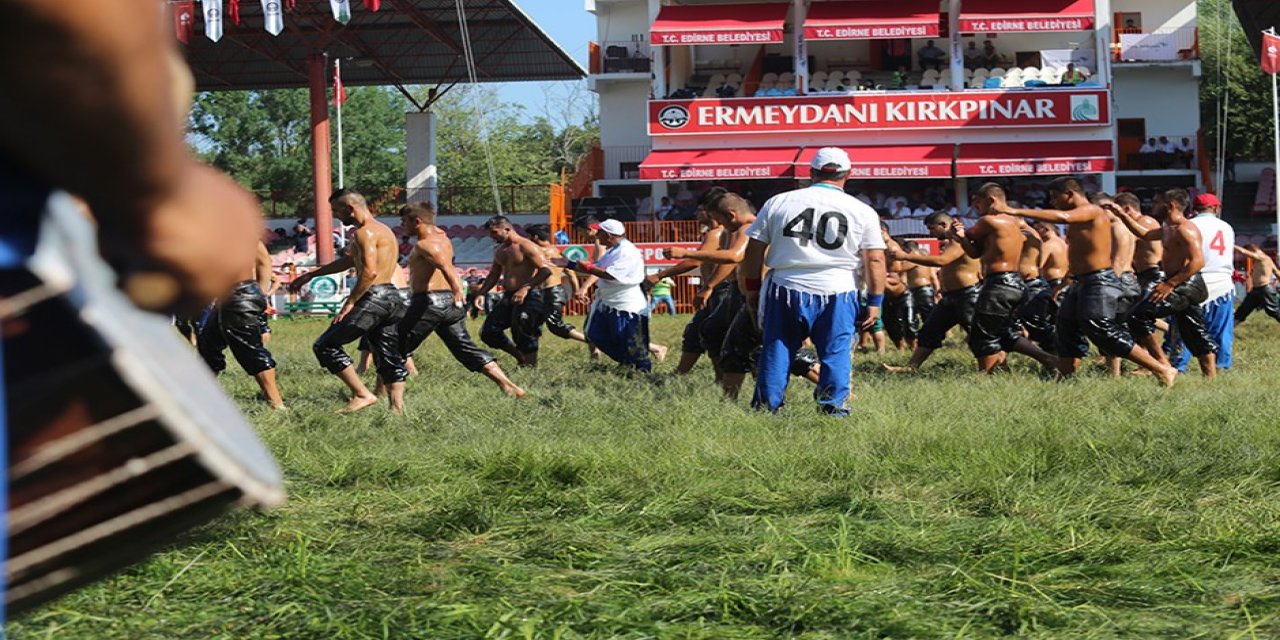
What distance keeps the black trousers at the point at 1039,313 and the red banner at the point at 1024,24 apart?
25.1 meters

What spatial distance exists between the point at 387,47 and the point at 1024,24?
18.5m

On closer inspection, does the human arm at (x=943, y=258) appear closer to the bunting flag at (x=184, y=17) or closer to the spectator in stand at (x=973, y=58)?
the bunting flag at (x=184, y=17)

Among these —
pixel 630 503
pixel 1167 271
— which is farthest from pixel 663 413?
pixel 1167 271

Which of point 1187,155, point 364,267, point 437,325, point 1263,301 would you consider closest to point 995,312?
point 437,325

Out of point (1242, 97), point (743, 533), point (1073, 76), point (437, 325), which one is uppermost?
point (1242, 97)

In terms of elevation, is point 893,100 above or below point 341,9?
below

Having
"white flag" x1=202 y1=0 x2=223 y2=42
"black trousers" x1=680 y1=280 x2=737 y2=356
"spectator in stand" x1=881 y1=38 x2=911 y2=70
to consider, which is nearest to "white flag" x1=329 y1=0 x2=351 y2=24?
"white flag" x1=202 y1=0 x2=223 y2=42

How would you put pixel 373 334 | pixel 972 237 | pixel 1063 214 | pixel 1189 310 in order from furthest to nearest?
1. pixel 972 237
2. pixel 1189 310
3. pixel 1063 214
4. pixel 373 334

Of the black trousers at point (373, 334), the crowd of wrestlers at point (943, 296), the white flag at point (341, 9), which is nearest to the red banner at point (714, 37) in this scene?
the white flag at point (341, 9)

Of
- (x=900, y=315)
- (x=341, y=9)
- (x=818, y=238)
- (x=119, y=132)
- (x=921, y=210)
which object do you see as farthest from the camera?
(x=921, y=210)

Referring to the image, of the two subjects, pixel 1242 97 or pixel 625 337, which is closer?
pixel 625 337

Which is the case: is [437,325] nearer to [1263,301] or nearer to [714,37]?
[1263,301]

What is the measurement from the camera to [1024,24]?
3834cm

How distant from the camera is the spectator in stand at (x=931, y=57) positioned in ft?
133
